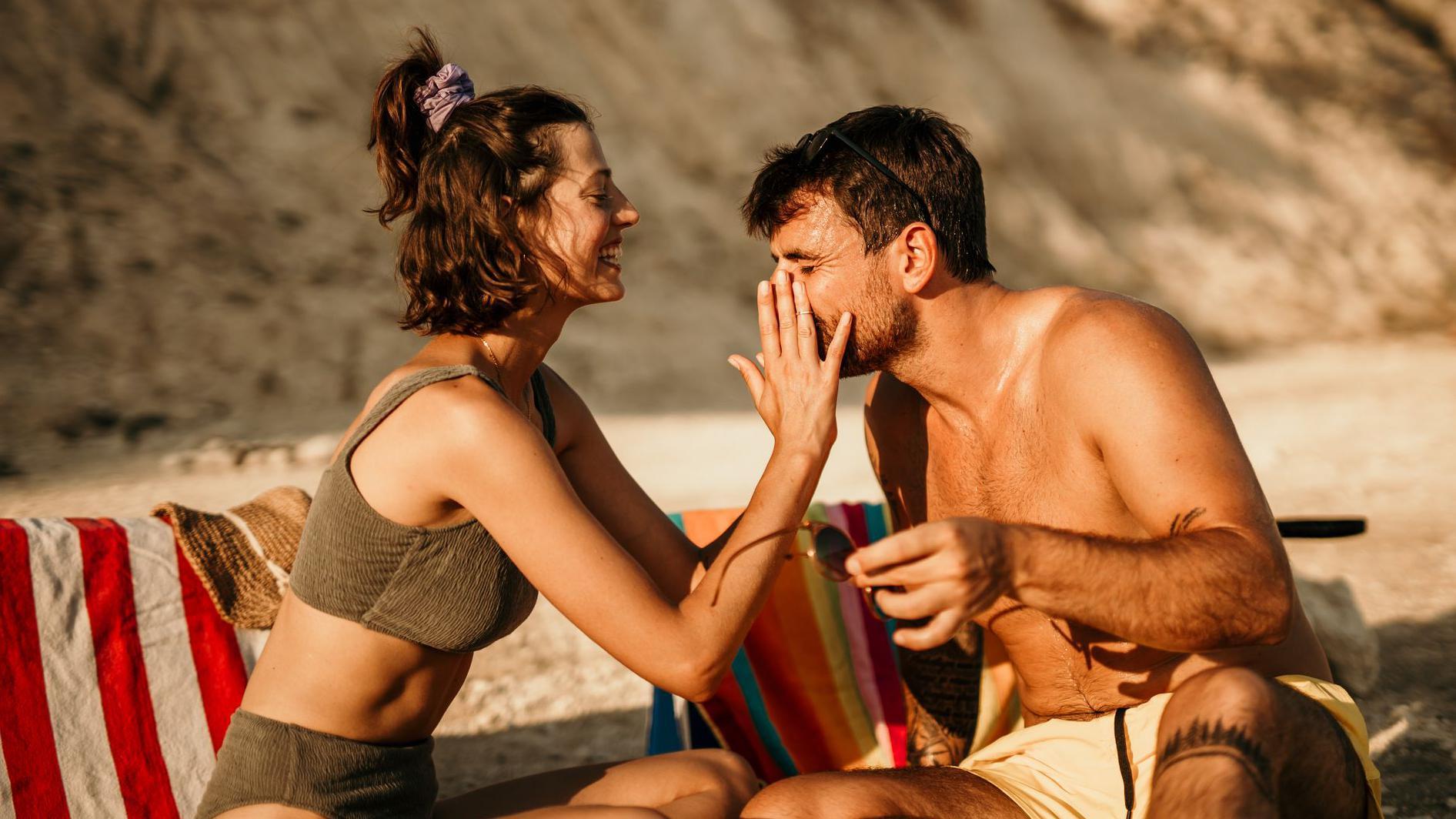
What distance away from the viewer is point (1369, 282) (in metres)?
12.5

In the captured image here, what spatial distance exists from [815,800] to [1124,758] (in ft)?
2.15

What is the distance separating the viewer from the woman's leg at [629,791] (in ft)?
9.04

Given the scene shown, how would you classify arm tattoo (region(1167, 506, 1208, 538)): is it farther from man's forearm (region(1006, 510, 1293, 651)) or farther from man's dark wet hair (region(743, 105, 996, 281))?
man's dark wet hair (region(743, 105, 996, 281))

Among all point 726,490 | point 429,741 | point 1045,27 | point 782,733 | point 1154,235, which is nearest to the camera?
point 429,741

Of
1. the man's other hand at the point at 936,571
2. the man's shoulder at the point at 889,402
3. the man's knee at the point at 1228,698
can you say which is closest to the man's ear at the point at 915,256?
the man's shoulder at the point at 889,402

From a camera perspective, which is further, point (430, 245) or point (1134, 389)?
point (430, 245)

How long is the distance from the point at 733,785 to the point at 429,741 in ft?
2.35

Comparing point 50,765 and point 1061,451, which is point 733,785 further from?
point 50,765

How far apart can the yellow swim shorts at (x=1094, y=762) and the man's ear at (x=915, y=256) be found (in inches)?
43.1

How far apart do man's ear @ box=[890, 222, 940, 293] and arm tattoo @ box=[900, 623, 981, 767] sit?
4.11 feet

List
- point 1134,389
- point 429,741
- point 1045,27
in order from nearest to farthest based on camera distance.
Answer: point 1134,389 < point 429,741 < point 1045,27

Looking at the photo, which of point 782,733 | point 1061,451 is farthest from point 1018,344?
point 782,733

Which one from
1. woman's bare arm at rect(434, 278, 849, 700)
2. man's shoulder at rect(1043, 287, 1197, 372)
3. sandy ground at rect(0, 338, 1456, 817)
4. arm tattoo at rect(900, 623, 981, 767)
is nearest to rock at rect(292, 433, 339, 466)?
sandy ground at rect(0, 338, 1456, 817)

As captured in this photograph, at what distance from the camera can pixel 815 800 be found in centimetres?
262
